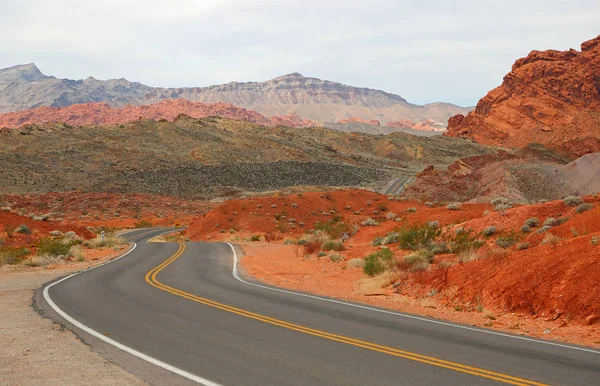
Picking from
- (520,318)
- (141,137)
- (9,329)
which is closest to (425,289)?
(520,318)

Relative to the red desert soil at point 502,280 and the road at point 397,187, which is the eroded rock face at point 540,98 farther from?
the red desert soil at point 502,280

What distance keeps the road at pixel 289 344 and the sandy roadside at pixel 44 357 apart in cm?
29

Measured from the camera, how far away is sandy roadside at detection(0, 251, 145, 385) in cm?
753

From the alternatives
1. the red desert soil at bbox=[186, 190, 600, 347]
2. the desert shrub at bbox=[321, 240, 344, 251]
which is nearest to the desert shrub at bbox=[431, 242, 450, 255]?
the red desert soil at bbox=[186, 190, 600, 347]

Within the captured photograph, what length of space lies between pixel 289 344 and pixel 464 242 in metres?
13.8

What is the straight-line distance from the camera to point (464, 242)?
844 inches

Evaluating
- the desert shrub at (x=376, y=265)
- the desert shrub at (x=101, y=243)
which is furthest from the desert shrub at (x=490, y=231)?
the desert shrub at (x=101, y=243)

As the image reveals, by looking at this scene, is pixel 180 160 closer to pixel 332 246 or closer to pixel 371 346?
pixel 332 246

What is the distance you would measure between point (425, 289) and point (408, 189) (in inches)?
2083

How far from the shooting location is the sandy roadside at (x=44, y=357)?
24.7ft

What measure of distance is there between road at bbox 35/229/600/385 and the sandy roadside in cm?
29

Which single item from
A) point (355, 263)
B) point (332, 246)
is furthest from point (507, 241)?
point (332, 246)

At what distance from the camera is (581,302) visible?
1239 centimetres

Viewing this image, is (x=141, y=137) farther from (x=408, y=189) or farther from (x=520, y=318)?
(x=520, y=318)
